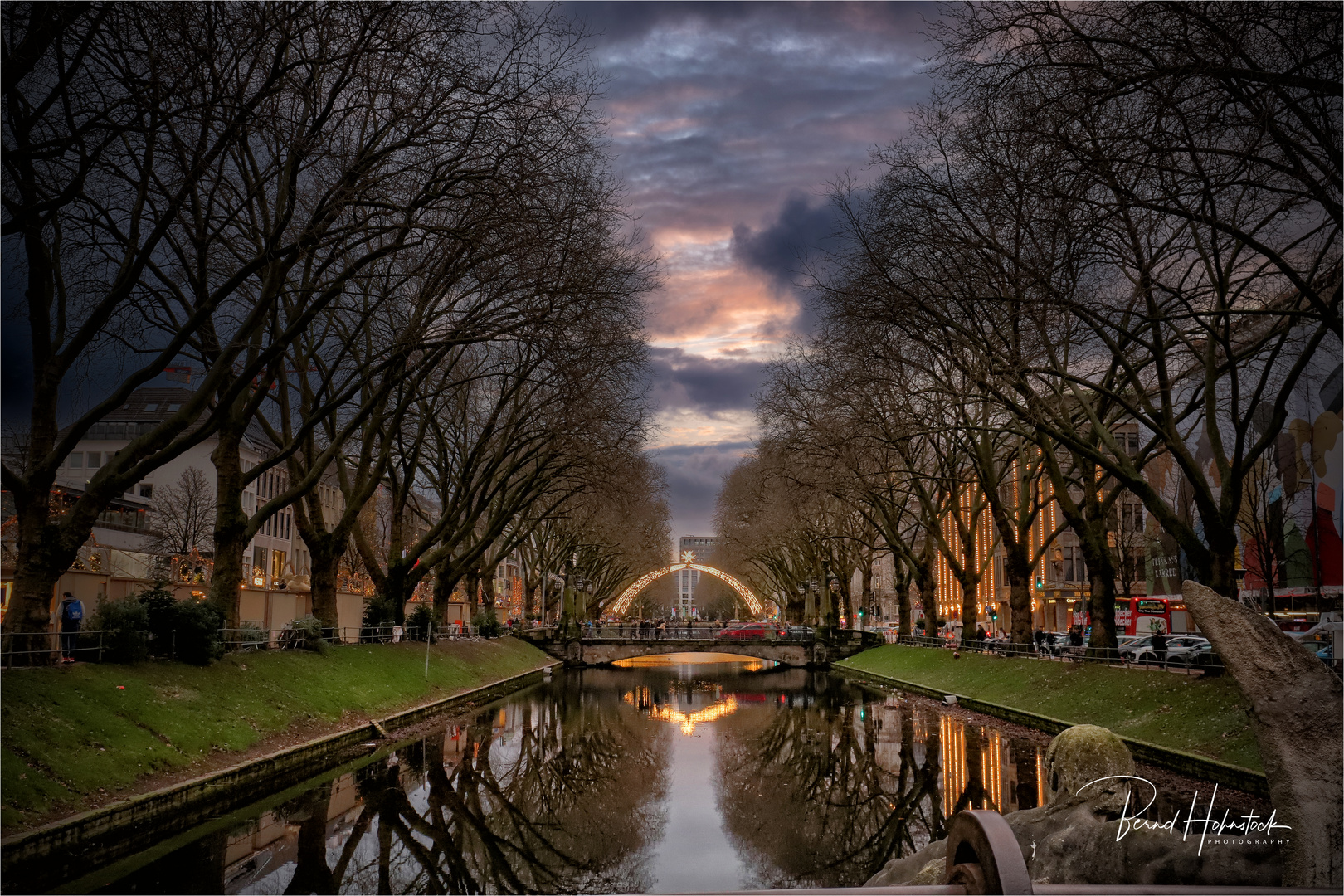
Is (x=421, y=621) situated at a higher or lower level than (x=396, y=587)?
lower

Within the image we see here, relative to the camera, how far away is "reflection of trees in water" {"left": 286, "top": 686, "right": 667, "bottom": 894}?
1154 cm

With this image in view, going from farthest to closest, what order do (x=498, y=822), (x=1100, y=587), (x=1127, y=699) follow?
1. (x=1100, y=587)
2. (x=1127, y=699)
3. (x=498, y=822)

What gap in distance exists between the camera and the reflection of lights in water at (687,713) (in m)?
31.8

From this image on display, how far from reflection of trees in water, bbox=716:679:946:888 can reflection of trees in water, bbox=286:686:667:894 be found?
1.56 meters

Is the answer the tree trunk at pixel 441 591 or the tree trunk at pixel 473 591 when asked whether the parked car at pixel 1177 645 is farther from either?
the tree trunk at pixel 473 591

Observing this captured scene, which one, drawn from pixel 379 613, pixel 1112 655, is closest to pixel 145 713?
pixel 379 613

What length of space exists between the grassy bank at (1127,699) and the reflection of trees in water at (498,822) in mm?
8636

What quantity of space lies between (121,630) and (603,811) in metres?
10.2

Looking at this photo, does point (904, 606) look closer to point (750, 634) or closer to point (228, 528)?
point (750, 634)

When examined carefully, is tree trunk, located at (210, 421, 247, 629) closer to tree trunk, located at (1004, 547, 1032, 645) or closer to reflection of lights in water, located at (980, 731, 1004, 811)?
reflection of lights in water, located at (980, 731, 1004, 811)

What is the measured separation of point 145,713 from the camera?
1730cm

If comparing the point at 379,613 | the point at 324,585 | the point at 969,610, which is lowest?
the point at 969,610

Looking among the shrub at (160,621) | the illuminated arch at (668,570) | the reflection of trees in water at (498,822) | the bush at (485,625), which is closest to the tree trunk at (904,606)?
the bush at (485,625)

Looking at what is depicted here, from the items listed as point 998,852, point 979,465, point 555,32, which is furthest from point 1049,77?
point 979,465
